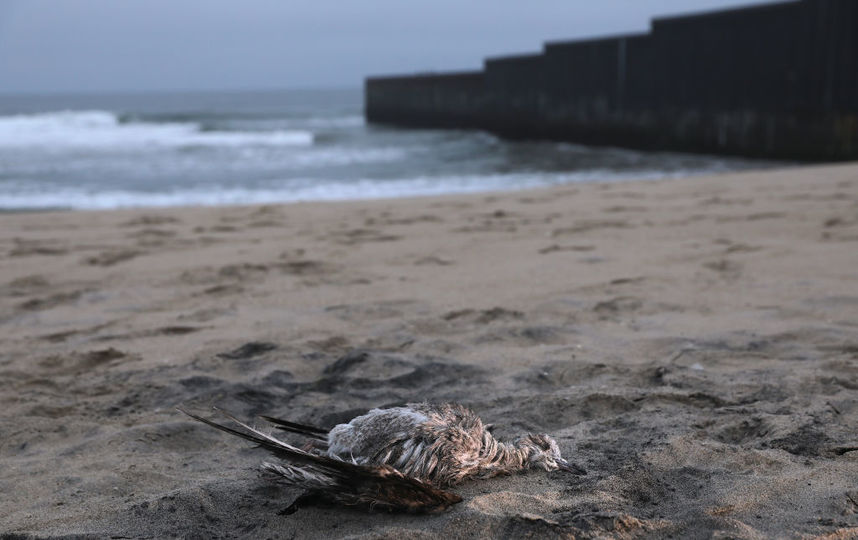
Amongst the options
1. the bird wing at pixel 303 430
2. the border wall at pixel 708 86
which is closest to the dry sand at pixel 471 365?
the bird wing at pixel 303 430

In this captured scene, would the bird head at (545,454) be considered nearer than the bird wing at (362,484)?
No

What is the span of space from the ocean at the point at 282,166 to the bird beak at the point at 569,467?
8.46m

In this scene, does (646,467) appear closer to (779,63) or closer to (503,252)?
(503,252)

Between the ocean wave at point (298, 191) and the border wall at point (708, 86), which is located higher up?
the border wall at point (708, 86)

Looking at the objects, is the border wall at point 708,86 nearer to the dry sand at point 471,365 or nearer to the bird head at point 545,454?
the dry sand at point 471,365

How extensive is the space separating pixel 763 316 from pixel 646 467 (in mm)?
1539

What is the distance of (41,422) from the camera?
95.2 inches

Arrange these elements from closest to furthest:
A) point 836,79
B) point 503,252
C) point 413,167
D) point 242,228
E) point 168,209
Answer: point 503,252 → point 242,228 → point 168,209 → point 836,79 → point 413,167

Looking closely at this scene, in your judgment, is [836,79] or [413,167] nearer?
[836,79]

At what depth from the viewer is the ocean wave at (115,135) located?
22.4m

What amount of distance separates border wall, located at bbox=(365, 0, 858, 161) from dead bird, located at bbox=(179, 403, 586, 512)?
12.9 meters

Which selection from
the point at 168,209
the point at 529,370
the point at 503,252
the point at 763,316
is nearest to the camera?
the point at 529,370

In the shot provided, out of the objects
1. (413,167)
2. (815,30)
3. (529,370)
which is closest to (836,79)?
(815,30)

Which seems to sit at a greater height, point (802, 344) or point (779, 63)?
point (779, 63)
